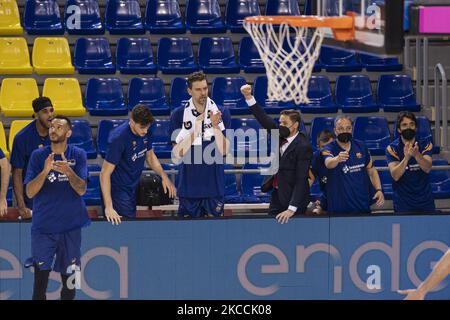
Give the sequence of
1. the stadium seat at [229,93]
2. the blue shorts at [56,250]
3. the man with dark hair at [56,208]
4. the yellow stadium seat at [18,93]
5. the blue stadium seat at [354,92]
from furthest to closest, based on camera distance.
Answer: the blue stadium seat at [354,92]
the stadium seat at [229,93]
the yellow stadium seat at [18,93]
the blue shorts at [56,250]
the man with dark hair at [56,208]

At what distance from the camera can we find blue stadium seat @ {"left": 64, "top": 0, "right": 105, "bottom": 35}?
1476 cm

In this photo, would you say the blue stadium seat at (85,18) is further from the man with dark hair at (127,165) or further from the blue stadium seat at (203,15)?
the man with dark hair at (127,165)

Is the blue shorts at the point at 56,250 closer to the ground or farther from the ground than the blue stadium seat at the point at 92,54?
closer to the ground

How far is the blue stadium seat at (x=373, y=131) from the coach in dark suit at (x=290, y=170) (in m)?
2.99

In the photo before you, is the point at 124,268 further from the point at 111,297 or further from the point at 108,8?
the point at 108,8

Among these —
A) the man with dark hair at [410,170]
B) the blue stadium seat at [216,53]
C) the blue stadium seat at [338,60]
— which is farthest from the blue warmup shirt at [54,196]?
the blue stadium seat at [338,60]

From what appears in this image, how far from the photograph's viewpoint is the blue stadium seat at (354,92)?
1413cm

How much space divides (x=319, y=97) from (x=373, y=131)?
3.02ft

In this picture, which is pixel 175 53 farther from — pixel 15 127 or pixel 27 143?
pixel 27 143

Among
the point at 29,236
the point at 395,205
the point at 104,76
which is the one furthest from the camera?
the point at 104,76

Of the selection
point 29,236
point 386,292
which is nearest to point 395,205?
point 386,292

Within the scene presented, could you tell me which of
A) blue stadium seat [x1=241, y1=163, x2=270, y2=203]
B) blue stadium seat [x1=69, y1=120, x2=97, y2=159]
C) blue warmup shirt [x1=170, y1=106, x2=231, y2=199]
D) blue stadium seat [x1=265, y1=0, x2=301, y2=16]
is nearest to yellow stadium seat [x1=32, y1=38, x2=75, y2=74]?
blue stadium seat [x1=69, y1=120, x2=97, y2=159]

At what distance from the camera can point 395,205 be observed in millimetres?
11180
